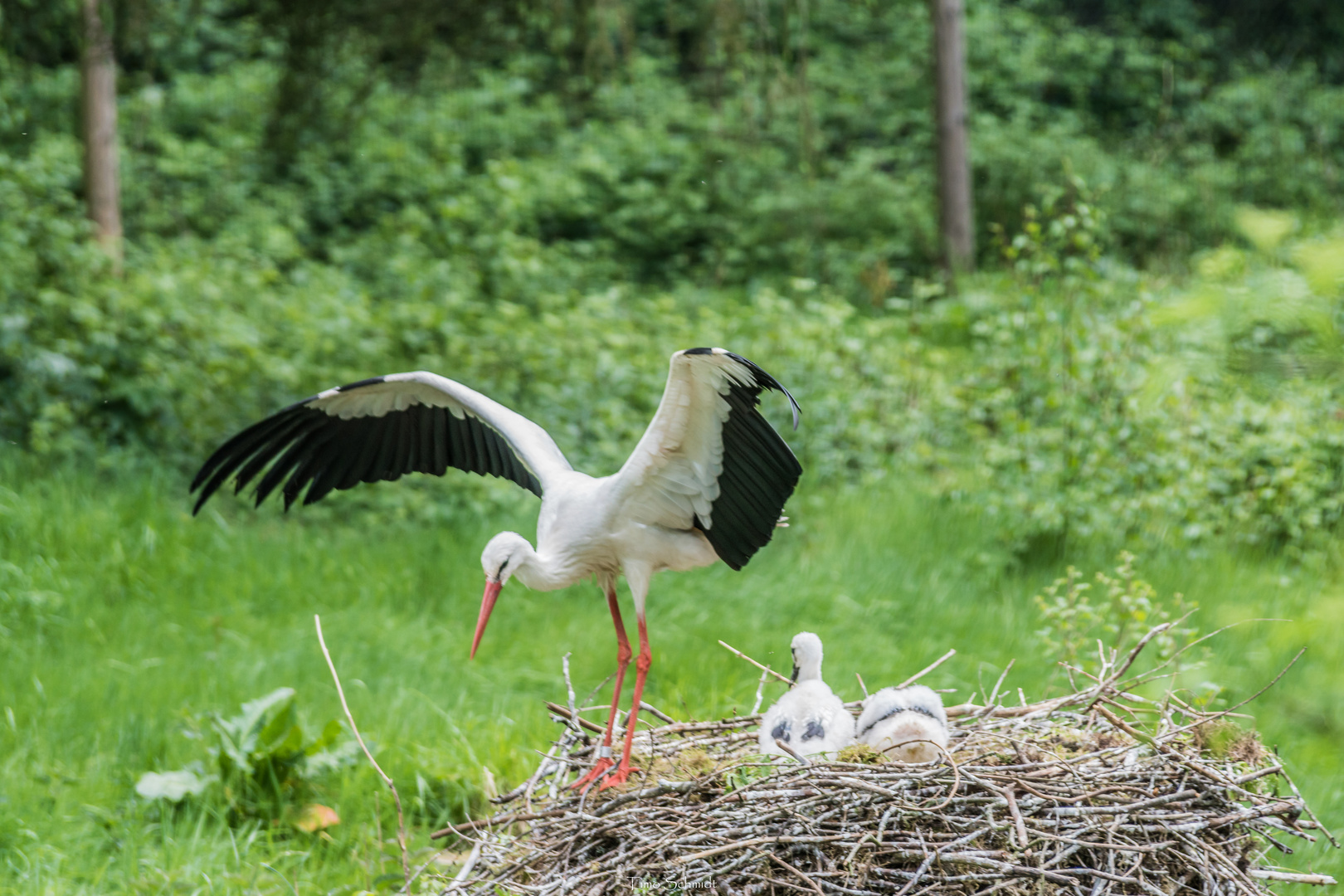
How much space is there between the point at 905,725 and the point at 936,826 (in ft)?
1.14

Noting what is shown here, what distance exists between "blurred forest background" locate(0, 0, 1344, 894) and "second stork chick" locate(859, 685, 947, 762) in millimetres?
898

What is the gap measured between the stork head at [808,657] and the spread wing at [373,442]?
984mm

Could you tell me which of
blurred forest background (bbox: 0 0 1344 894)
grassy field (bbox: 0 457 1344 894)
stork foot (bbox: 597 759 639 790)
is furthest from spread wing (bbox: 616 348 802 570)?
grassy field (bbox: 0 457 1344 894)

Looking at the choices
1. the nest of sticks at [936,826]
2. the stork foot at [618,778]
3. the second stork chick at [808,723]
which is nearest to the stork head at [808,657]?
the second stork chick at [808,723]

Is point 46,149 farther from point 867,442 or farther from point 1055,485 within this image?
point 1055,485

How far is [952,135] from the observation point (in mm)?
11609

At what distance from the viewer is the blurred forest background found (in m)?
4.89

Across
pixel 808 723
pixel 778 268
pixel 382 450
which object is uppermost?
pixel 382 450

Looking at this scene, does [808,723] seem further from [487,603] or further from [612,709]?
[487,603]

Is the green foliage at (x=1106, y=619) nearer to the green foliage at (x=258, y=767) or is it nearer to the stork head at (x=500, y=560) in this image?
the stork head at (x=500, y=560)

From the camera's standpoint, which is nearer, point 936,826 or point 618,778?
point 936,826

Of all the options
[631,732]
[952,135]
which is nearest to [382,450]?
[631,732]

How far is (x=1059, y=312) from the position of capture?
673 cm

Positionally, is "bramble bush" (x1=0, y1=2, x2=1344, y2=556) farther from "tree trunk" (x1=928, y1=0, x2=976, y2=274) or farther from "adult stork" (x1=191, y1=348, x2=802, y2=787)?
"adult stork" (x1=191, y1=348, x2=802, y2=787)
